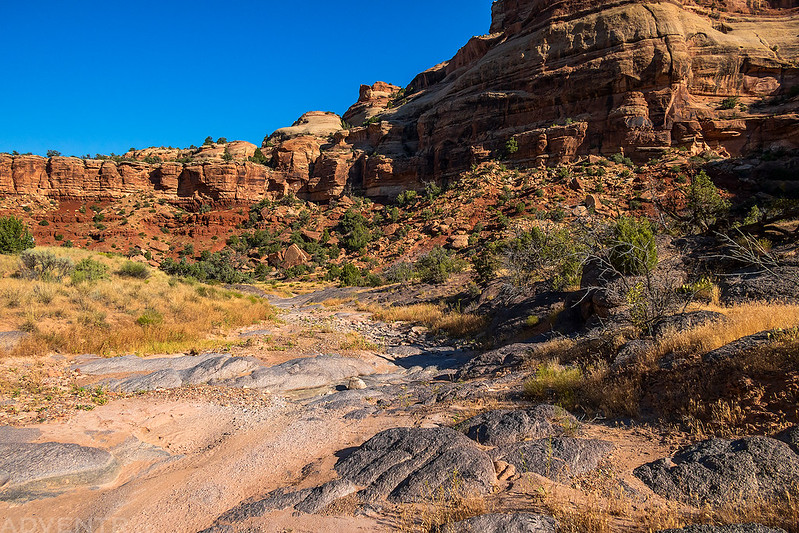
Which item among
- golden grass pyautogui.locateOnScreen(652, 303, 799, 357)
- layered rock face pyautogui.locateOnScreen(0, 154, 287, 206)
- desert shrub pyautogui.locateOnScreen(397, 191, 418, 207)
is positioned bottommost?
golden grass pyautogui.locateOnScreen(652, 303, 799, 357)

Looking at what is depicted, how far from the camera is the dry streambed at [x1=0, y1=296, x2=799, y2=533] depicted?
2975mm

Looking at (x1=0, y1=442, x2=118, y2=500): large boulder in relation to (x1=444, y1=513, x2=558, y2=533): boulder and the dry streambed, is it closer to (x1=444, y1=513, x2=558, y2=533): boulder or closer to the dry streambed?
the dry streambed

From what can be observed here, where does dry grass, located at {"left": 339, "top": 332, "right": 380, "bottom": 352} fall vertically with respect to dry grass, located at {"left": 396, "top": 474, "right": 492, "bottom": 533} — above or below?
below

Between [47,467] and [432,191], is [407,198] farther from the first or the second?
[47,467]

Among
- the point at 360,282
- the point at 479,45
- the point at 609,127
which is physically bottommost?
the point at 360,282

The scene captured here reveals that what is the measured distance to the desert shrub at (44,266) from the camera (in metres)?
11.5

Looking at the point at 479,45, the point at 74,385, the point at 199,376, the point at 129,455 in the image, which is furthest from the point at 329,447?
the point at 479,45

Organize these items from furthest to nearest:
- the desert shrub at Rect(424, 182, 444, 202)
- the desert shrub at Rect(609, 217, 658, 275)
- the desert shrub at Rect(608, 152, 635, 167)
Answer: the desert shrub at Rect(424, 182, 444, 202), the desert shrub at Rect(608, 152, 635, 167), the desert shrub at Rect(609, 217, 658, 275)

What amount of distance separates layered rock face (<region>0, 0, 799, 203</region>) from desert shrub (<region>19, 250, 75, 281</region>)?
3167cm

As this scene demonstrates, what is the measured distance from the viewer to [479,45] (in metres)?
47.7

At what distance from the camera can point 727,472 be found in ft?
9.58

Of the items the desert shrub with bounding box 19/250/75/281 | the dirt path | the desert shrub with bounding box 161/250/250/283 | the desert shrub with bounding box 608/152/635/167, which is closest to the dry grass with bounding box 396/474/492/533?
the dirt path

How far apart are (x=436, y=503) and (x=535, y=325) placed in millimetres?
7420

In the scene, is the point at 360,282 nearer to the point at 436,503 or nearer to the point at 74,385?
the point at 74,385
